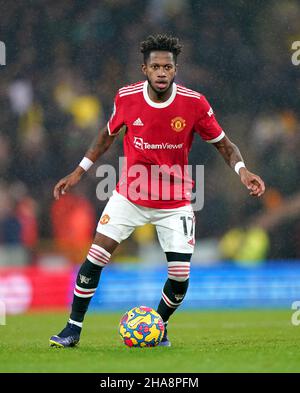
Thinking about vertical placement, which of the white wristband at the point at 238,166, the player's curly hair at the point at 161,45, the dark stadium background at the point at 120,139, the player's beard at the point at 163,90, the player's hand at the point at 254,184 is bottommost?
the player's hand at the point at 254,184

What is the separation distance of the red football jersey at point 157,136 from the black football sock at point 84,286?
67 centimetres

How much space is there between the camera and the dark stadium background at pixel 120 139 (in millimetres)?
14898

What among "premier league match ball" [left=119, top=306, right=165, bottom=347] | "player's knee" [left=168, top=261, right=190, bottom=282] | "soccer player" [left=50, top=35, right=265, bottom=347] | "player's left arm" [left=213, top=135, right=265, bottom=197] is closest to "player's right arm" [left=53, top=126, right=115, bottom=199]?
"soccer player" [left=50, top=35, right=265, bottom=347]

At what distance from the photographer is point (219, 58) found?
1611 cm

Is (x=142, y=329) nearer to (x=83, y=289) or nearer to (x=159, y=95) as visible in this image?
(x=83, y=289)

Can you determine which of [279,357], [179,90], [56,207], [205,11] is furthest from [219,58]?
[279,357]

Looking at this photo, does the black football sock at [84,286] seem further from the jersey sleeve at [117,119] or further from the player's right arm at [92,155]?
the jersey sleeve at [117,119]

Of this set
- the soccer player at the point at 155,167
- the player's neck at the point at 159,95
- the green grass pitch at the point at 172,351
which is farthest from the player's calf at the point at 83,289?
the player's neck at the point at 159,95

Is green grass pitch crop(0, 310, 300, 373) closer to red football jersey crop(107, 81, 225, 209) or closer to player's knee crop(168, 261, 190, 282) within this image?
player's knee crop(168, 261, 190, 282)

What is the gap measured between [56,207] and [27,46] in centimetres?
294

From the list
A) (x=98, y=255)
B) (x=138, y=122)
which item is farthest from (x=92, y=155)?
(x=98, y=255)

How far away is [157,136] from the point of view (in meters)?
7.72

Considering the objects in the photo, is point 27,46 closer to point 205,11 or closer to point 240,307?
point 205,11

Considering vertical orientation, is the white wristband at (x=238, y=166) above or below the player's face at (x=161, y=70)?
below
